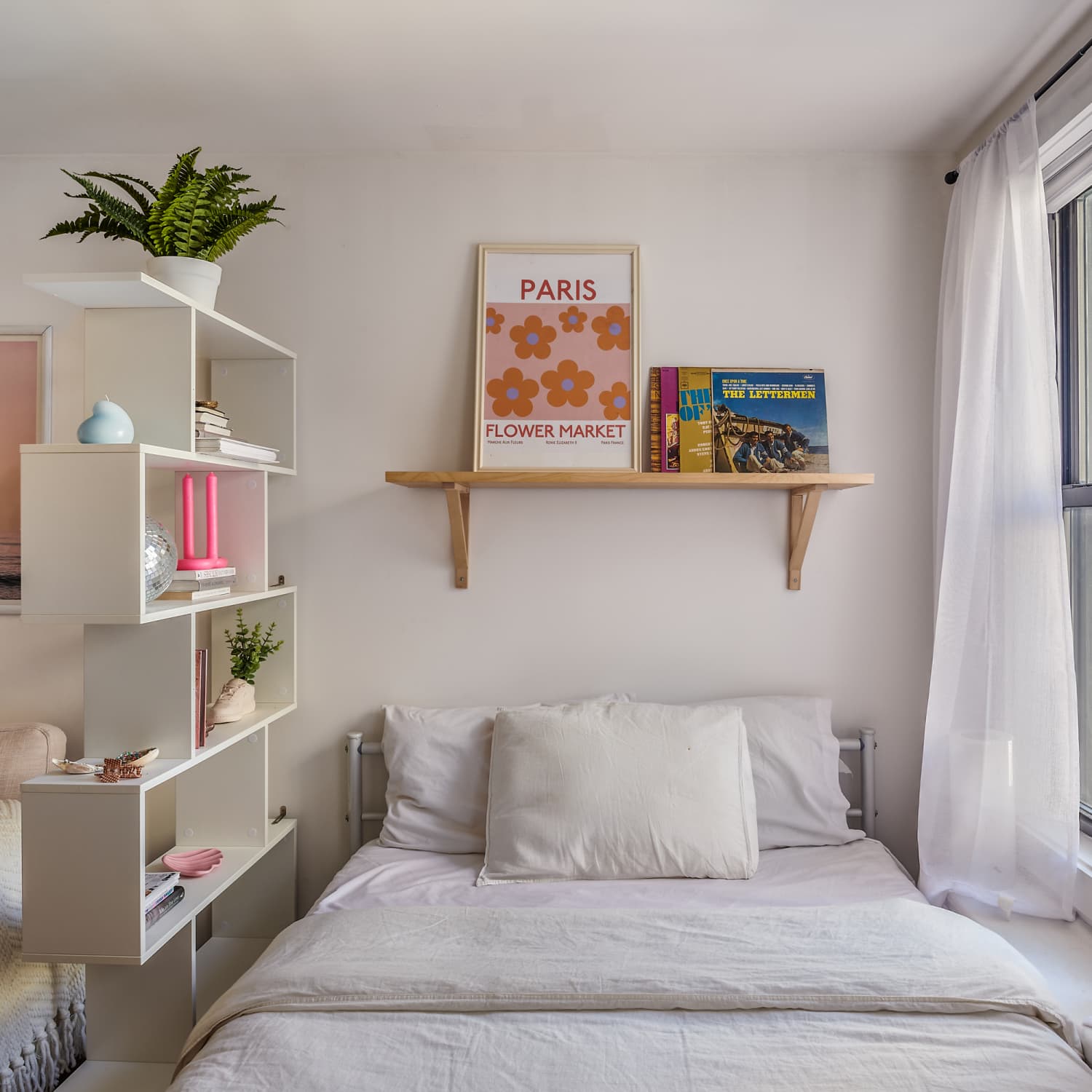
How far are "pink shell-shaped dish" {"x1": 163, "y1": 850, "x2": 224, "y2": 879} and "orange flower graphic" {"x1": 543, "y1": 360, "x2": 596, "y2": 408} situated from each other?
1435 mm

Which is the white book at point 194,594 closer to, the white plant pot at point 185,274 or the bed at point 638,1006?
the white plant pot at point 185,274

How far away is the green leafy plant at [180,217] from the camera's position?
1731 mm

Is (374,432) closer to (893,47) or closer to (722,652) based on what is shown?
(722,652)

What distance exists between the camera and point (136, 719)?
1.68 meters

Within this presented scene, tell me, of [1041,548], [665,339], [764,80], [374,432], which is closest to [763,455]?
[665,339]

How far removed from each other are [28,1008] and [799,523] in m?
2.11

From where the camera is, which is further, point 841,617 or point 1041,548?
point 841,617

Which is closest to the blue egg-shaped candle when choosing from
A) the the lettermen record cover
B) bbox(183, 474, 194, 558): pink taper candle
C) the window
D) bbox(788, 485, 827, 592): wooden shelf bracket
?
bbox(183, 474, 194, 558): pink taper candle

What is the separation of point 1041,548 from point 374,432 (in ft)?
5.47

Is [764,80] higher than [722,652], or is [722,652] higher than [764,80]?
[764,80]

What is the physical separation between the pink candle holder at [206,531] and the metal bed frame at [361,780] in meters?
0.64

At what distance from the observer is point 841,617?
7.55 feet

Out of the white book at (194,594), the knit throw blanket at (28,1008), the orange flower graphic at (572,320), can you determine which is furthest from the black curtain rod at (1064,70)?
the knit throw blanket at (28,1008)

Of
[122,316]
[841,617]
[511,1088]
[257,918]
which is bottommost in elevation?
[257,918]
